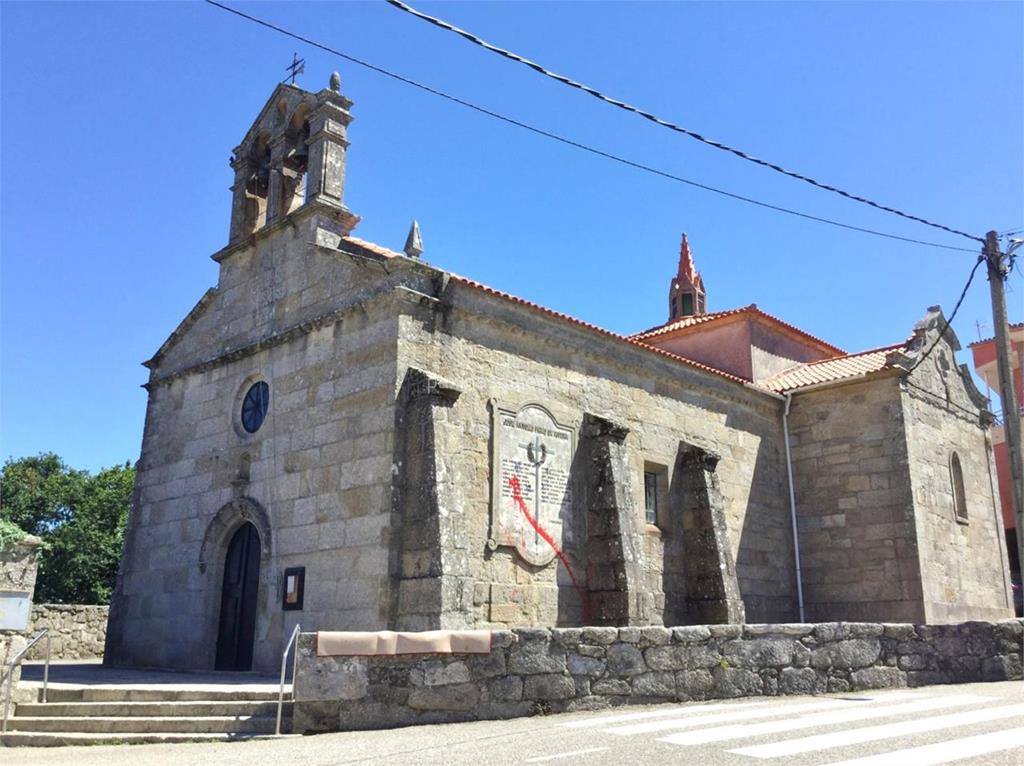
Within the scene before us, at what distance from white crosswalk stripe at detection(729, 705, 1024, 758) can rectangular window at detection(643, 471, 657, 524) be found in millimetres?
7657

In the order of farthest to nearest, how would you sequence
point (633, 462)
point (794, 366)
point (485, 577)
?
point (794, 366) < point (633, 462) < point (485, 577)

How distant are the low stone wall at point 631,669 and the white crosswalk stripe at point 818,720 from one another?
1013mm

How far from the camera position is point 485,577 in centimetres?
1287

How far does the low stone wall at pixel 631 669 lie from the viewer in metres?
8.41

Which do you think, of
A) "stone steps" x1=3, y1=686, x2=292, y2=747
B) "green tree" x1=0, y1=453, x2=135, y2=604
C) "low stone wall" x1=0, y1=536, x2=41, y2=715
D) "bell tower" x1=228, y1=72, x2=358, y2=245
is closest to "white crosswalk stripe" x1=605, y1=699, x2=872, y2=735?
"stone steps" x1=3, y1=686, x2=292, y2=747

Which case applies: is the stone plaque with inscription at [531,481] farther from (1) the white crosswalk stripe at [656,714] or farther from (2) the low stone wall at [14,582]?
(2) the low stone wall at [14,582]

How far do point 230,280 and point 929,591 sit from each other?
14.8 metres

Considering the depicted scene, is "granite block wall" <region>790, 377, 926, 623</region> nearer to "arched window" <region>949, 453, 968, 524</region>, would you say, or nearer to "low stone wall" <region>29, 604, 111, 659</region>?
"arched window" <region>949, 453, 968, 524</region>

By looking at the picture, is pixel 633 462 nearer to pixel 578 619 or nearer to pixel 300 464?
pixel 578 619

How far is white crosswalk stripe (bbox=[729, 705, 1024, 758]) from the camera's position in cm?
690

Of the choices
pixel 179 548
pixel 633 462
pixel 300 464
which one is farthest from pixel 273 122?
pixel 633 462

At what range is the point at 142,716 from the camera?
914cm

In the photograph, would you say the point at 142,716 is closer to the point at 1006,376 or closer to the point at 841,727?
the point at 841,727

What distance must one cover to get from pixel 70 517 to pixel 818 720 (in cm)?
3735
